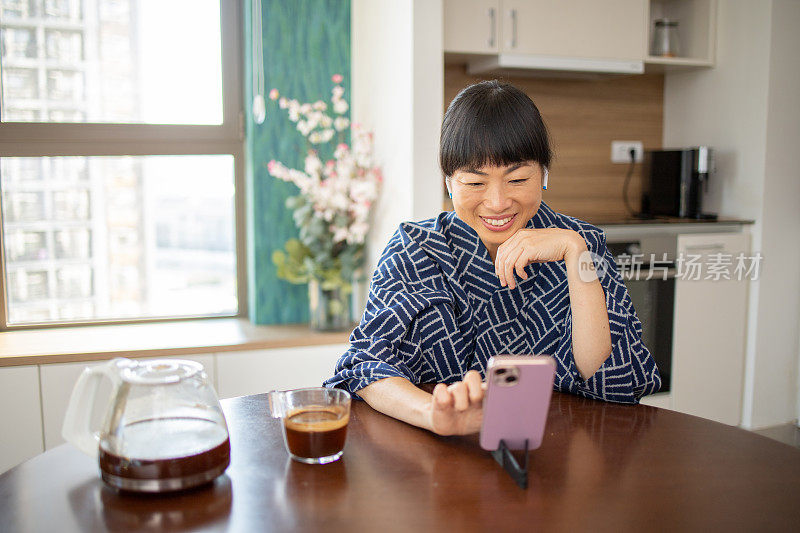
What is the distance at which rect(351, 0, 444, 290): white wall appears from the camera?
8.36 feet

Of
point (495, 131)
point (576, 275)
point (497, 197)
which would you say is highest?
point (495, 131)

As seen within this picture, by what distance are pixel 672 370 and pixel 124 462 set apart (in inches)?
105

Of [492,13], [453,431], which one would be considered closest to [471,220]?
[453,431]

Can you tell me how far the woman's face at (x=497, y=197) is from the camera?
50.6 inches

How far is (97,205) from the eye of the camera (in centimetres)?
297

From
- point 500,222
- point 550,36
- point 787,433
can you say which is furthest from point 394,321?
point 787,433

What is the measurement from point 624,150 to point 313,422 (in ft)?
9.66

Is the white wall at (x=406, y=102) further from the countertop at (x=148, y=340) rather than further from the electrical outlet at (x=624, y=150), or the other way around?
the electrical outlet at (x=624, y=150)

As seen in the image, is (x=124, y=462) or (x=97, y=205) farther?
(x=97, y=205)

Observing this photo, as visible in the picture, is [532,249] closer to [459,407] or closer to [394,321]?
[394,321]

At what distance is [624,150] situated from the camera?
11.6 feet

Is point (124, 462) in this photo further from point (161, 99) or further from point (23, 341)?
point (161, 99)

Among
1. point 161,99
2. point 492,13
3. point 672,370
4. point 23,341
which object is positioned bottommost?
point 672,370

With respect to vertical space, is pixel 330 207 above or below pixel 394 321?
above
